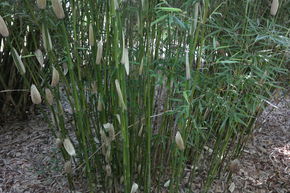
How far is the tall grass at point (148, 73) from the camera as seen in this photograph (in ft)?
3.97

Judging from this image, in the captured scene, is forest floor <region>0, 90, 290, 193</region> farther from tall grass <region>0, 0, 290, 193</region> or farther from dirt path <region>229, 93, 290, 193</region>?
tall grass <region>0, 0, 290, 193</region>

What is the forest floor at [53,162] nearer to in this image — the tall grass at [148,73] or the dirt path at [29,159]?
the dirt path at [29,159]

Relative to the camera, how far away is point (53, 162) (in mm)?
1909

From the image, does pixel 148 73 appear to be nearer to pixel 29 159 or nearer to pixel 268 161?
pixel 29 159

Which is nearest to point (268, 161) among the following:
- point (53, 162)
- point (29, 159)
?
point (53, 162)

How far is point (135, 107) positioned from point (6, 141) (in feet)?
3.78

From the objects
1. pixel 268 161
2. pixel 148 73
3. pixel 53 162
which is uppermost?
pixel 148 73

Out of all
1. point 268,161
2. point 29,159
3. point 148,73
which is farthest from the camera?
point 268,161

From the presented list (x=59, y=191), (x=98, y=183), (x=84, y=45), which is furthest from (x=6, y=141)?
(x=84, y=45)

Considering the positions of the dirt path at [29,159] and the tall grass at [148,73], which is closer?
the tall grass at [148,73]

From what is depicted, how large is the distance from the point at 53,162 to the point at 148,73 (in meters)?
0.87

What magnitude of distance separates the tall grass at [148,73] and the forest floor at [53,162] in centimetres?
31

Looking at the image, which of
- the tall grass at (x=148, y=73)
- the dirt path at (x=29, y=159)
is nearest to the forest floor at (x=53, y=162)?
the dirt path at (x=29, y=159)

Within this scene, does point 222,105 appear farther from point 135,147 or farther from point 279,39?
point 135,147
